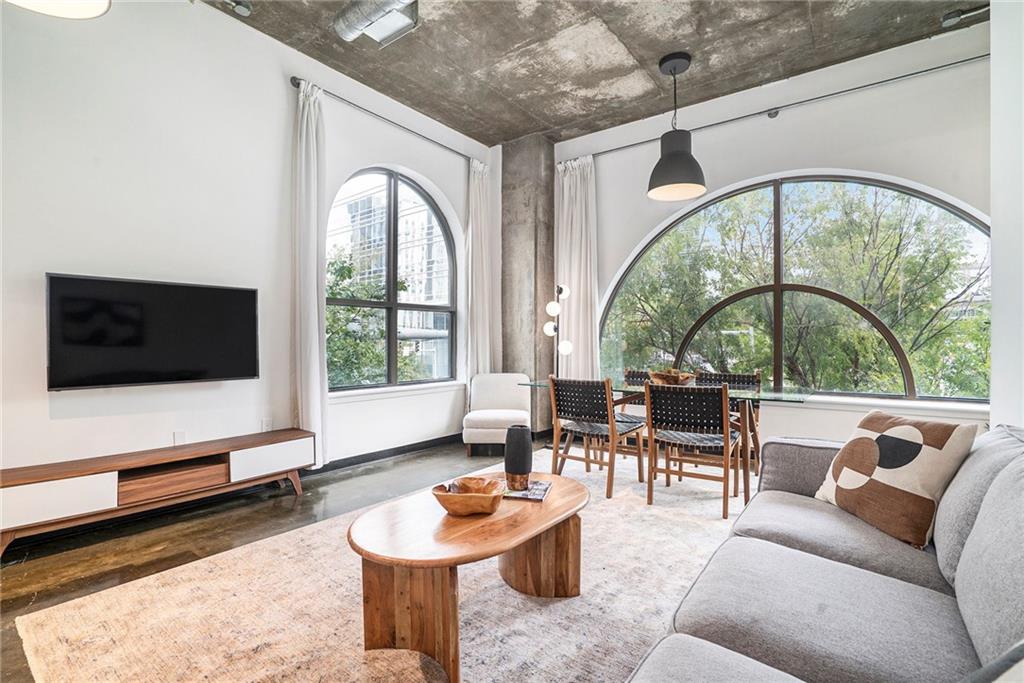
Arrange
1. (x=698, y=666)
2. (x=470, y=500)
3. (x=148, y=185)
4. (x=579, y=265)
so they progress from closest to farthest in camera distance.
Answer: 1. (x=698, y=666)
2. (x=470, y=500)
3. (x=148, y=185)
4. (x=579, y=265)

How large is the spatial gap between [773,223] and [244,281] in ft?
14.6

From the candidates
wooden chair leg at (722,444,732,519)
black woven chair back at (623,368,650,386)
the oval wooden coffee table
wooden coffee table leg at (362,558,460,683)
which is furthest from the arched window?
wooden chair leg at (722,444,732,519)

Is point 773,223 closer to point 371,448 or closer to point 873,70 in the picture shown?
point 873,70

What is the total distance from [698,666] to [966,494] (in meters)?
1.02

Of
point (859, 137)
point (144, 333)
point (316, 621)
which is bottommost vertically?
point (316, 621)

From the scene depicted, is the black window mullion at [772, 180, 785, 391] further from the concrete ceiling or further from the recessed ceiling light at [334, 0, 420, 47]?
the recessed ceiling light at [334, 0, 420, 47]

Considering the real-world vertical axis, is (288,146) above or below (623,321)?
above

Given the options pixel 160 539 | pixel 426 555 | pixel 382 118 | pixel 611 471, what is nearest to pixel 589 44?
pixel 382 118

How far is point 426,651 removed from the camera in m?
1.54

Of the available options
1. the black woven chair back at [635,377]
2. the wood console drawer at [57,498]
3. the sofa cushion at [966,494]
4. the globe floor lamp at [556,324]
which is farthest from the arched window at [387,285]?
the sofa cushion at [966,494]

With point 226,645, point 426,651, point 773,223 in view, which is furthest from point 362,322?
point 773,223

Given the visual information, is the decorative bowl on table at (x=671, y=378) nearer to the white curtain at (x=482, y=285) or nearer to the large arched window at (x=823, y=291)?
the large arched window at (x=823, y=291)

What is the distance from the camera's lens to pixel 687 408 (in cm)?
297

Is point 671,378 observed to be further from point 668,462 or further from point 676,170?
point 676,170
